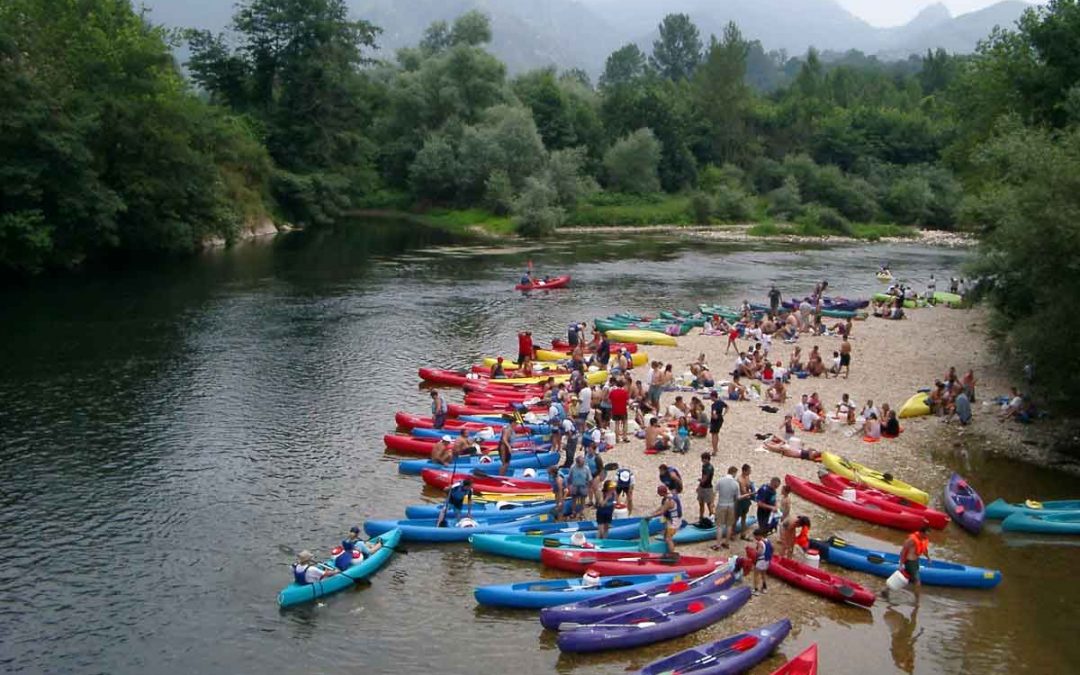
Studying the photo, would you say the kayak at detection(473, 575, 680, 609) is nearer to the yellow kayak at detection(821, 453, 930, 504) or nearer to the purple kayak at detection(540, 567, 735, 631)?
the purple kayak at detection(540, 567, 735, 631)

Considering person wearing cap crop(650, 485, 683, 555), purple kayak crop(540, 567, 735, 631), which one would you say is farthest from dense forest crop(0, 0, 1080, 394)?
purple kayak crop(540, 567, 735, 631)

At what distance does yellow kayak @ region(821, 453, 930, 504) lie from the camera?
22.4 meters

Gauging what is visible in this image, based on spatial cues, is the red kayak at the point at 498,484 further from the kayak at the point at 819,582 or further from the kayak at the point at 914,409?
the kayak at the point at 914,409

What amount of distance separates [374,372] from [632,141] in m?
74.2

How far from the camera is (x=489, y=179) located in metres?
91.8

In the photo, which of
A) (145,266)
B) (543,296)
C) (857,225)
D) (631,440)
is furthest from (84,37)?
(857,225)

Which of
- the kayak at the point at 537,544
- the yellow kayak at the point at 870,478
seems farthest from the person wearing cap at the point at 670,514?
the yellow kayak at the point at 870,478

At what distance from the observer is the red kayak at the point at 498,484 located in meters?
23.0

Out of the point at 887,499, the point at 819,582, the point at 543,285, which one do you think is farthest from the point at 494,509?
the point at 543,285

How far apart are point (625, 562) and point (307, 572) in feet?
20.6

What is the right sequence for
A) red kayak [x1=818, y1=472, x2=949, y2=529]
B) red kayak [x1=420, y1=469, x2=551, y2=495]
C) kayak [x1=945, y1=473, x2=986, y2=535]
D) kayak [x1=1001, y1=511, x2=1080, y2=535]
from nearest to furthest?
kayak [x1=1001, y1=511, x2=1080, y2=535], kayak [x1=945, y1=473, x2=986, y2=535], red kayak [x1=818, y1=472, x2=949, y2=529], red kayak [x1=420, y1=469, x2=551, y2=495]

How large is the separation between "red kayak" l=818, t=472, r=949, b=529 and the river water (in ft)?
2.40

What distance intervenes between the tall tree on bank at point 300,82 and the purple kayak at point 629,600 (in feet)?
260

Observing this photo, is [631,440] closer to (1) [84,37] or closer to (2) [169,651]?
(2) [169,651]
